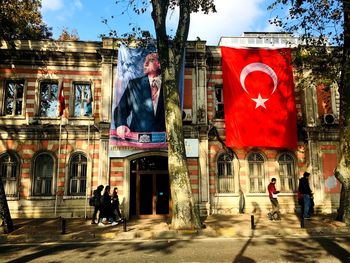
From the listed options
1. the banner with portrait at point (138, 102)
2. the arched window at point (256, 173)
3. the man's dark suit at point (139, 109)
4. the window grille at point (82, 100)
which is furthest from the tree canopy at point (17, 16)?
the arched window at point (256, 173)

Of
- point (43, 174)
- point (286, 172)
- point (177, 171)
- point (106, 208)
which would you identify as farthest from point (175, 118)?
point (43, 174)

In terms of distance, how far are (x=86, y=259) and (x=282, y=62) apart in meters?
14.4

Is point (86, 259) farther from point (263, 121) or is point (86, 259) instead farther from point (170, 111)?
point (263, 121)

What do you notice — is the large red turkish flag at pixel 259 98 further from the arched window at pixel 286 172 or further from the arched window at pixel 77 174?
the arched window at pixel 77 174

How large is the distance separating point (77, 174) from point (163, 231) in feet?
23.4

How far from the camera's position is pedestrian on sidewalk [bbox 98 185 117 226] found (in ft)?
45.8

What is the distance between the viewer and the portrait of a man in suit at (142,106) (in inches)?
658

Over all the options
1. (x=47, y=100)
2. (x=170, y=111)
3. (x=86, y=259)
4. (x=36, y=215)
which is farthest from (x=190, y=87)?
(x=86, y=259)

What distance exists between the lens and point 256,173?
1795 cm

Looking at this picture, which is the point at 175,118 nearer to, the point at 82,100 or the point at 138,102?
the point at 138,102

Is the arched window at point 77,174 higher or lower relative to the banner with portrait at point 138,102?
lower

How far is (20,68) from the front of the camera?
17875 mm

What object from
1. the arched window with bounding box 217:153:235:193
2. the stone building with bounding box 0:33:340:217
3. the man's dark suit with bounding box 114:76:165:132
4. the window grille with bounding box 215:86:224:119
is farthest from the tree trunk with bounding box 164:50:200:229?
the window grille with bounding box 215:86:224:119

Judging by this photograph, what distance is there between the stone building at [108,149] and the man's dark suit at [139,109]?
100 cm
